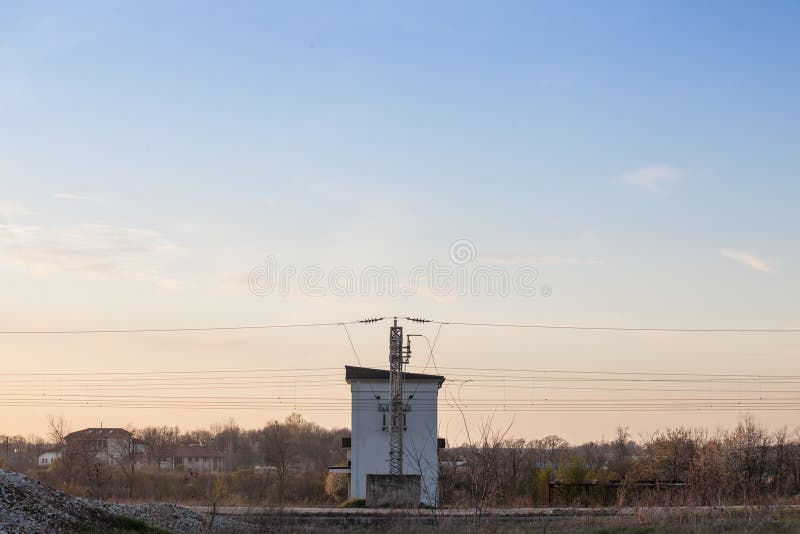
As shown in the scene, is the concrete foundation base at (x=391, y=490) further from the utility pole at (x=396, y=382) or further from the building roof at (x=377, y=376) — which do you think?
the building roof at (x=377, y=376)

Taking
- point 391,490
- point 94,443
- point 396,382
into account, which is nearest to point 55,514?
point 391,490

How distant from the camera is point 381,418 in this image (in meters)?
66.1

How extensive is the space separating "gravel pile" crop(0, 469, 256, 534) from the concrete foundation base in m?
15.1

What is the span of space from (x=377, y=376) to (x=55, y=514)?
45310mm

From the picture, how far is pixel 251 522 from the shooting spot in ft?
97.6

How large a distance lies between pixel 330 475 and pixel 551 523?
1562 inches

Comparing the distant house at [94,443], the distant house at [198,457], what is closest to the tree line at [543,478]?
the distant house at [94,443]

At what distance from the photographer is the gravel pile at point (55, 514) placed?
20.7m

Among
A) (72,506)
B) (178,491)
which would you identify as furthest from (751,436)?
(72,506)

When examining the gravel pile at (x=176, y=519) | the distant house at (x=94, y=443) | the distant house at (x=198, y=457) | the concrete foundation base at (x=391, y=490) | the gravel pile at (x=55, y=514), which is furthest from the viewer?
the distant house at (x=198, y=457)

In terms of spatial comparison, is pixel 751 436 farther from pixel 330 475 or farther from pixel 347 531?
pixel 347 531

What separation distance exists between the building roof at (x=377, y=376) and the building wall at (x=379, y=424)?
288 millimetres

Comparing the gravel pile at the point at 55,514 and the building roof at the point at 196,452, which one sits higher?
the building roof at the point at 196,452

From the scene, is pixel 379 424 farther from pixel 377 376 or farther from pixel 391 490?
pixel 391 490
